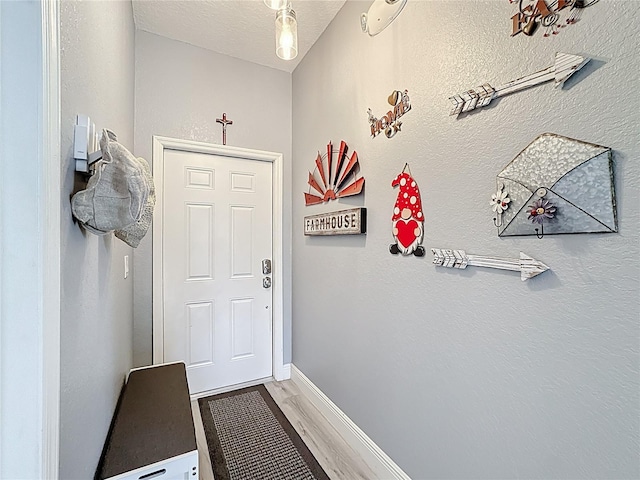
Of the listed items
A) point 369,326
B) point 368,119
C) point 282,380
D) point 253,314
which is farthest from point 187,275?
point 368,119

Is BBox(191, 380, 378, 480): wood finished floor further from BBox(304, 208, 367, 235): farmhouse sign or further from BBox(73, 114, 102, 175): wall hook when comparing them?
BBox(73, 114, 102, 175): wall hook

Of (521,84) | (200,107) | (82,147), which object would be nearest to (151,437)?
(82,147)

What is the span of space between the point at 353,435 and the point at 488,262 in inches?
51.8

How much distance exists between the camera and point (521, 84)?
0.87 m

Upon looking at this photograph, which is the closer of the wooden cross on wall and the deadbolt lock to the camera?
the wooden cross on wall

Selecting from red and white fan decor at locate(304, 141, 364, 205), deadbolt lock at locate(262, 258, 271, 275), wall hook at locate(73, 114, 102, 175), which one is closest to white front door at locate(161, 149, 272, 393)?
deadbolt lock at locate(262, 258, 271, 275)

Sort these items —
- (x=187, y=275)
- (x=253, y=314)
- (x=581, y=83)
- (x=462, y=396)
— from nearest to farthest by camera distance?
(x=581, y=83) → (x=462, y=396) → (x=187, y=275) → (x=253, y=314)

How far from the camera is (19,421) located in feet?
1.58

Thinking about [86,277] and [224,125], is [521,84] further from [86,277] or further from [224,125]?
[224,125]

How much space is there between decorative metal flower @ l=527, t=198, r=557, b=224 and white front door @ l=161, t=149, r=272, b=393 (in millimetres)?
1948

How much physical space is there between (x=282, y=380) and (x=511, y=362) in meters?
1.98

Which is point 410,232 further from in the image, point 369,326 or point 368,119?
point 368,119

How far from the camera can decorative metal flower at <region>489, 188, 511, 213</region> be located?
0.91 metres

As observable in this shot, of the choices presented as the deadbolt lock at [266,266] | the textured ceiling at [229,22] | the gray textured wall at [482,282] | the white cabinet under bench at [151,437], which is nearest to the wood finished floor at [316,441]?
the gray textured wall at [482,282]
